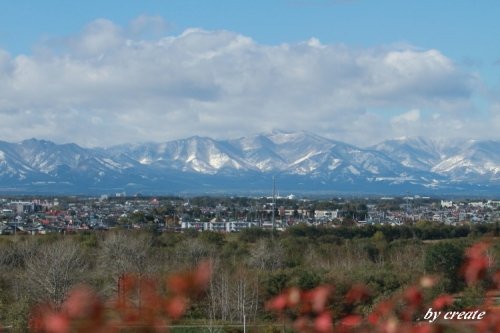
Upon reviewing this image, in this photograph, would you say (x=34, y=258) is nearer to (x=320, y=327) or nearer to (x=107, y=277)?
(x=107, y=277)

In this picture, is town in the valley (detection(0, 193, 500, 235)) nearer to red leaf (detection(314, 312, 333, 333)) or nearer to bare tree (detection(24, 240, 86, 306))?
bare tree (detection(24, 240, 86, 306))

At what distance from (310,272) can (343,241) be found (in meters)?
22.8

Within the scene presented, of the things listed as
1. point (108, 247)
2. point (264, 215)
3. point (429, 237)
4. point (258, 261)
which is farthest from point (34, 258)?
point (264, 215)

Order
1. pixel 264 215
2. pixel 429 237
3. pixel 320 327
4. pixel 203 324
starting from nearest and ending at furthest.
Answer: pixel 320 327
pixel 203 324
pixel 429 237
pixel 264 215

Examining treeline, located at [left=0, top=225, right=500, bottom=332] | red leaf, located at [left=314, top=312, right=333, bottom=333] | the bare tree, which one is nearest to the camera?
red leaf, located at [left=314, top=312, right=333, bottom=333]

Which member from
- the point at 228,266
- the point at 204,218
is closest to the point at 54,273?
the point at 228,266

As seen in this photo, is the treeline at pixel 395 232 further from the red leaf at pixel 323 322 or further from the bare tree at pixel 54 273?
the red leaf at pixel 323 322

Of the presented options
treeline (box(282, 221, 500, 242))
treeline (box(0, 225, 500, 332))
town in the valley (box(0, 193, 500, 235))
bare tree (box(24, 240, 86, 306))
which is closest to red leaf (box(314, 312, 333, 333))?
treeline (box(0, 225, 500, 332))

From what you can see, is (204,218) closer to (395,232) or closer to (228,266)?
(395,232)

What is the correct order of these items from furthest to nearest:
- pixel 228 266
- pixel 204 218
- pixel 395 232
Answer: pixel 204 218 < pixel 395 232 < pixel 228 266

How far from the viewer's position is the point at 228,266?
139ft

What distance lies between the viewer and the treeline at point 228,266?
31.6 meters

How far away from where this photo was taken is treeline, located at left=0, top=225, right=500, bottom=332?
31641 mm

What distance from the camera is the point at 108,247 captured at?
46.2 metres
